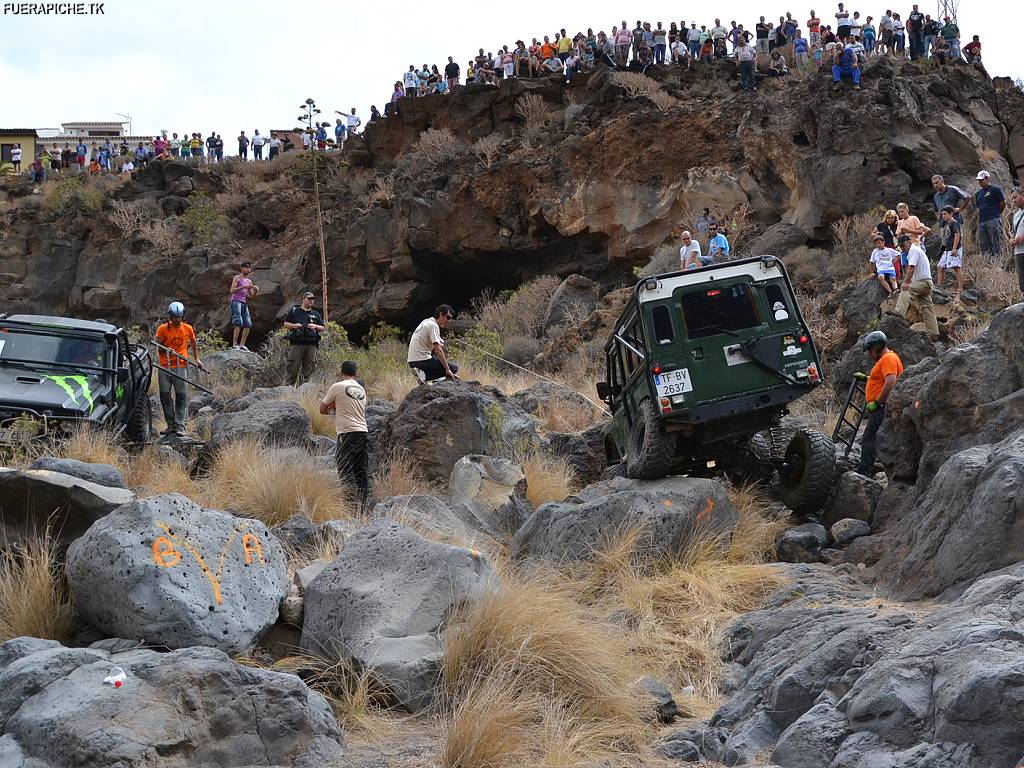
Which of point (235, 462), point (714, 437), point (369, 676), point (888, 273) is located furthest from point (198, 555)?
point (888, 273)

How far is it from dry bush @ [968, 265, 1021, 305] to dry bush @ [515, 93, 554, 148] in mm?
16754

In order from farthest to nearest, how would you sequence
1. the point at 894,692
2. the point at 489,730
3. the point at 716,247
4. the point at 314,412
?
the point at 716,247
the point at 314,412
the point at 489,730
the point at 894,692

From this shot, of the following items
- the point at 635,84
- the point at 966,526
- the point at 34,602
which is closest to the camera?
the point at 34,602

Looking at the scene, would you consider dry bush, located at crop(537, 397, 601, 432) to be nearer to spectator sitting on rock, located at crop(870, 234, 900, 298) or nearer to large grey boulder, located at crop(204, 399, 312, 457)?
large grey boulder, located at crop(204, 399, 312, 457)

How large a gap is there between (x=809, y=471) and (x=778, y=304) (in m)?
1.72

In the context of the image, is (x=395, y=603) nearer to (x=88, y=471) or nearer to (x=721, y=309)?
(x=88, y=471)

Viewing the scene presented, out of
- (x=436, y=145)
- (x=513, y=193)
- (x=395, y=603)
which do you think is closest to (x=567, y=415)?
(x=395, y=603)

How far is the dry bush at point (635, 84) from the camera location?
105ft

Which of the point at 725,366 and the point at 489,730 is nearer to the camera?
the point at 489,730

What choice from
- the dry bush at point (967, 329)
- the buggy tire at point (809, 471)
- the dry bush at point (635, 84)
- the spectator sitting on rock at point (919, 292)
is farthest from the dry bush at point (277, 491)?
the dry bush at point (635, 84)

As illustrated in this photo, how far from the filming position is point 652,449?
11.3m

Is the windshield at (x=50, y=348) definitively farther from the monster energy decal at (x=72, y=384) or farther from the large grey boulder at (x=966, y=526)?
the large grey boulder at (x=966, y=526)

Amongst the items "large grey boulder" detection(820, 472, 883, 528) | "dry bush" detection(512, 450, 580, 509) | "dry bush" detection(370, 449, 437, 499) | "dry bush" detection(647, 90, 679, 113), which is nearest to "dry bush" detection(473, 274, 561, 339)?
"dry bush" detection(647, 90, 679, 113)

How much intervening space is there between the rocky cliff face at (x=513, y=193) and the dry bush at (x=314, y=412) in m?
12.7
